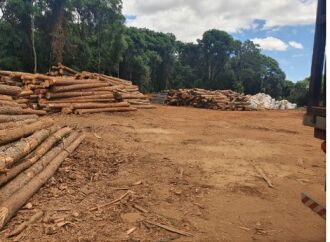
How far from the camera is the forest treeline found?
30109mm

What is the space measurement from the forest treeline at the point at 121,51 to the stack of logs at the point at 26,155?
69.0ft

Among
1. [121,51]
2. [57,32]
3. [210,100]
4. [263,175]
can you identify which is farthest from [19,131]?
[121,51]

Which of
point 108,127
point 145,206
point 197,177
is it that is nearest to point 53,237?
point 145,206

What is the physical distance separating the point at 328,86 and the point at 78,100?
1434cm

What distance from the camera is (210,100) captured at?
26.1 m

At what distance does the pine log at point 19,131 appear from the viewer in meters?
→ 6.26

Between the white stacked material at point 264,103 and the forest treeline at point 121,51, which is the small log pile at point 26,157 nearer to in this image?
the forest treeline at point 121,51

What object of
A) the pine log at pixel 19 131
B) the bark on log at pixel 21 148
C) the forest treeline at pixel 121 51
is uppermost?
the forest treeline at pixel 121 51

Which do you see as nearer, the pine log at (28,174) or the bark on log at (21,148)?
the pine log at (28,174)

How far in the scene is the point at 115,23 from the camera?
38562 mm

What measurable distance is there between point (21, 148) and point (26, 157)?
0.29 metres

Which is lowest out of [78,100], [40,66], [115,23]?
[78,100]

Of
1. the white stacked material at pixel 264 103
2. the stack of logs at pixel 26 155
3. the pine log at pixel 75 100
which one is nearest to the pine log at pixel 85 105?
the pine log at pixel 75 100

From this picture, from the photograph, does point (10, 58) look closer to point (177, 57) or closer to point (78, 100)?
point (78, 100)
